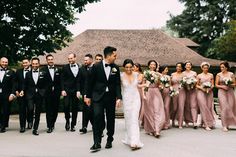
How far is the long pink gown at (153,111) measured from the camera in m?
11.9

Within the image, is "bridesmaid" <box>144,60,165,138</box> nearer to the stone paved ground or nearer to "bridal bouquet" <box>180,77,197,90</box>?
the stone paved ground

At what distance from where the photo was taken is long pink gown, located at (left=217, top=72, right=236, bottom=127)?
13.2 metres

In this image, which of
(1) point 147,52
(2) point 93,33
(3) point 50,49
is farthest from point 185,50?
(3) point 50,49

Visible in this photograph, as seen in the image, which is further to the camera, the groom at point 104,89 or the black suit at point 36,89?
the black suit at point 36,89

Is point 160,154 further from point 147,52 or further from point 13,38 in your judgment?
point 147,52

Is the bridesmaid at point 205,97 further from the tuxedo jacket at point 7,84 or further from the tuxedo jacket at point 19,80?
the tuxedo jacket at point 7,84

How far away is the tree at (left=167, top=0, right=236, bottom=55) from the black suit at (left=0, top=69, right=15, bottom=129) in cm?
4318

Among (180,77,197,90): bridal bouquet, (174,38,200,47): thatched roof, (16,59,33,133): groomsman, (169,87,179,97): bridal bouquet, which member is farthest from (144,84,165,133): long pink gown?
(174,38,200,47): thatched roof

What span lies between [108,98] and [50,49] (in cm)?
1011

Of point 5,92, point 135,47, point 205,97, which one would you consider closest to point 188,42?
point 135,47

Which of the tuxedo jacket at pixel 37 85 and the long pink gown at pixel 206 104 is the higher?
the tuxedo jacket at pixel 37 85

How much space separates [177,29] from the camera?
184 ft

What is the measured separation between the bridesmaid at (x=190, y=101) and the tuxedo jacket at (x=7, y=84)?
565 centimetres

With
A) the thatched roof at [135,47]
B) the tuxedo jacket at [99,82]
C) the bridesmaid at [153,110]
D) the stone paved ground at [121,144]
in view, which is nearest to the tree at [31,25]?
the stone paved ground at [121,144]
